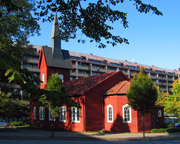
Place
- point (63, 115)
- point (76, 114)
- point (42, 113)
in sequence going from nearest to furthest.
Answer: point (76, 114) → point (63, 115) → point (42, 113)

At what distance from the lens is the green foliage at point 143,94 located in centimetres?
1952

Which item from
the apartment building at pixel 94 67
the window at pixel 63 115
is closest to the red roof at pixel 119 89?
the window at pixel 63 115

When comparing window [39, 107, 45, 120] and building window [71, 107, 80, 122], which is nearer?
Answer: building window [71, 107, 80, 122]

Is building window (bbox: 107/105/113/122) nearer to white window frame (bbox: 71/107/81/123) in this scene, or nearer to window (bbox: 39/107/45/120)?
white window frame (bbox: 71/107/81/123)

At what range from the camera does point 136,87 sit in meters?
19.9

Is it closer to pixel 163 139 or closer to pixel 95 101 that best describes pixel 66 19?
pixel 163 139

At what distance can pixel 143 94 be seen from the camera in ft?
64.0

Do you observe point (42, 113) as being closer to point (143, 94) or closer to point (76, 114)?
point (76, 114)

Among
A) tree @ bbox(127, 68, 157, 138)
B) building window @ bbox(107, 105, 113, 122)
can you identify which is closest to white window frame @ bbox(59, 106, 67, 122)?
building window @ bbox(107, 105, 113, 122)

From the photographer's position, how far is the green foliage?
1952 centimetres

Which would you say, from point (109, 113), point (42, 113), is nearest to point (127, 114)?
point (109, 113)

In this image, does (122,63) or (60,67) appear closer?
(60,67)

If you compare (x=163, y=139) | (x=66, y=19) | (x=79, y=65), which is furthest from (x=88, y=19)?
(x=79, y=65)

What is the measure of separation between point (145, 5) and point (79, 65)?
73877 millimetres
